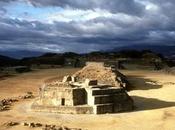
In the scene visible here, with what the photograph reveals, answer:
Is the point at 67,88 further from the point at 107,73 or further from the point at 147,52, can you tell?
the point at 147,52

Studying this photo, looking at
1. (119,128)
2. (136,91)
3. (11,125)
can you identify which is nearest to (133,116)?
(119,128)

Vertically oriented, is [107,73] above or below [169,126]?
above

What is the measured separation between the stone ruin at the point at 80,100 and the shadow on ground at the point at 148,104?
1238 millimetres

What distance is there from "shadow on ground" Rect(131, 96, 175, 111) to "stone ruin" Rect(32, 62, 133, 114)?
1238mm

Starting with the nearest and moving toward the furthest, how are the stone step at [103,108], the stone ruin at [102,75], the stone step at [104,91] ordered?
the stone step at [103,108] < the stone step at [104,91] < the stone ruin at [102,75]

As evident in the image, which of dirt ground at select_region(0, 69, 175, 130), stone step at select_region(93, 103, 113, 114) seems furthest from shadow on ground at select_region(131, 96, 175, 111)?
stone step at select_region(93, 103, 113, 114)

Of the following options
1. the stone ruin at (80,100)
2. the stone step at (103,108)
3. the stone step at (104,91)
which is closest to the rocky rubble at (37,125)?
the stone ruin at (80,100)

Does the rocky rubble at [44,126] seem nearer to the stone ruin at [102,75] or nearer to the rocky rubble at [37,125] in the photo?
the rocky rubble at [37,125]

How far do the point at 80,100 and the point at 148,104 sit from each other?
501cm

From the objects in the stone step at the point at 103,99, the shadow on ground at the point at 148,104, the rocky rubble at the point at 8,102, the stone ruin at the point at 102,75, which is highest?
the stone ruin at the point at 102,75

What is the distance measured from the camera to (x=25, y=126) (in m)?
22.6

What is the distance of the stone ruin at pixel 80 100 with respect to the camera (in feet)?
85.6

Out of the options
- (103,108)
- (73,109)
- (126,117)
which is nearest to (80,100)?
(73,109)

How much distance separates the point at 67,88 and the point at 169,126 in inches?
253
